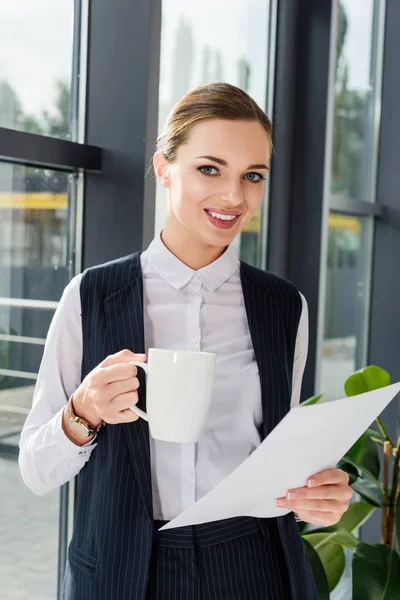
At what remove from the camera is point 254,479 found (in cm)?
98

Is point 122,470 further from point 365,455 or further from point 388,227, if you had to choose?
point 388,227

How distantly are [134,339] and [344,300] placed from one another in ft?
7.33

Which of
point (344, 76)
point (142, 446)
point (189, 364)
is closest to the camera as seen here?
point (189, 364)

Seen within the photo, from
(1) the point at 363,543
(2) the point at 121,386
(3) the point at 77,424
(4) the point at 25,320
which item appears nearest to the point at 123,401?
(2) the point at 121,386

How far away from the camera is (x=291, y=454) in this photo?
99 cm

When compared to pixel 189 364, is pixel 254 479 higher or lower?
lower

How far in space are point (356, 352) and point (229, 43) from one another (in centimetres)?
162

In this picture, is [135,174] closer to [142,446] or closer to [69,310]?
[69,310]

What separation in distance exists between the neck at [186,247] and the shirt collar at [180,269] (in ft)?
0.05

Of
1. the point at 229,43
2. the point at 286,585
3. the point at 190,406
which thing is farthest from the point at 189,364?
the point at 229,43

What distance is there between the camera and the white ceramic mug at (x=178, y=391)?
3.05 feet

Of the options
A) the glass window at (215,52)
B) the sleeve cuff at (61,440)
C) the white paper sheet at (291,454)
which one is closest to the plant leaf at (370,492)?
the glass window at (215,52)

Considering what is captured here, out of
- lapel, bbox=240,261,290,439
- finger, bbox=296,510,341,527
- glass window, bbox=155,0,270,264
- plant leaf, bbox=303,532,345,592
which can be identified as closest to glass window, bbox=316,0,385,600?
glass window, bbox=155,0,270,264

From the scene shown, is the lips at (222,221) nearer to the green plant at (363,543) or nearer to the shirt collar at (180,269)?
the shirt collar at (180,269)
